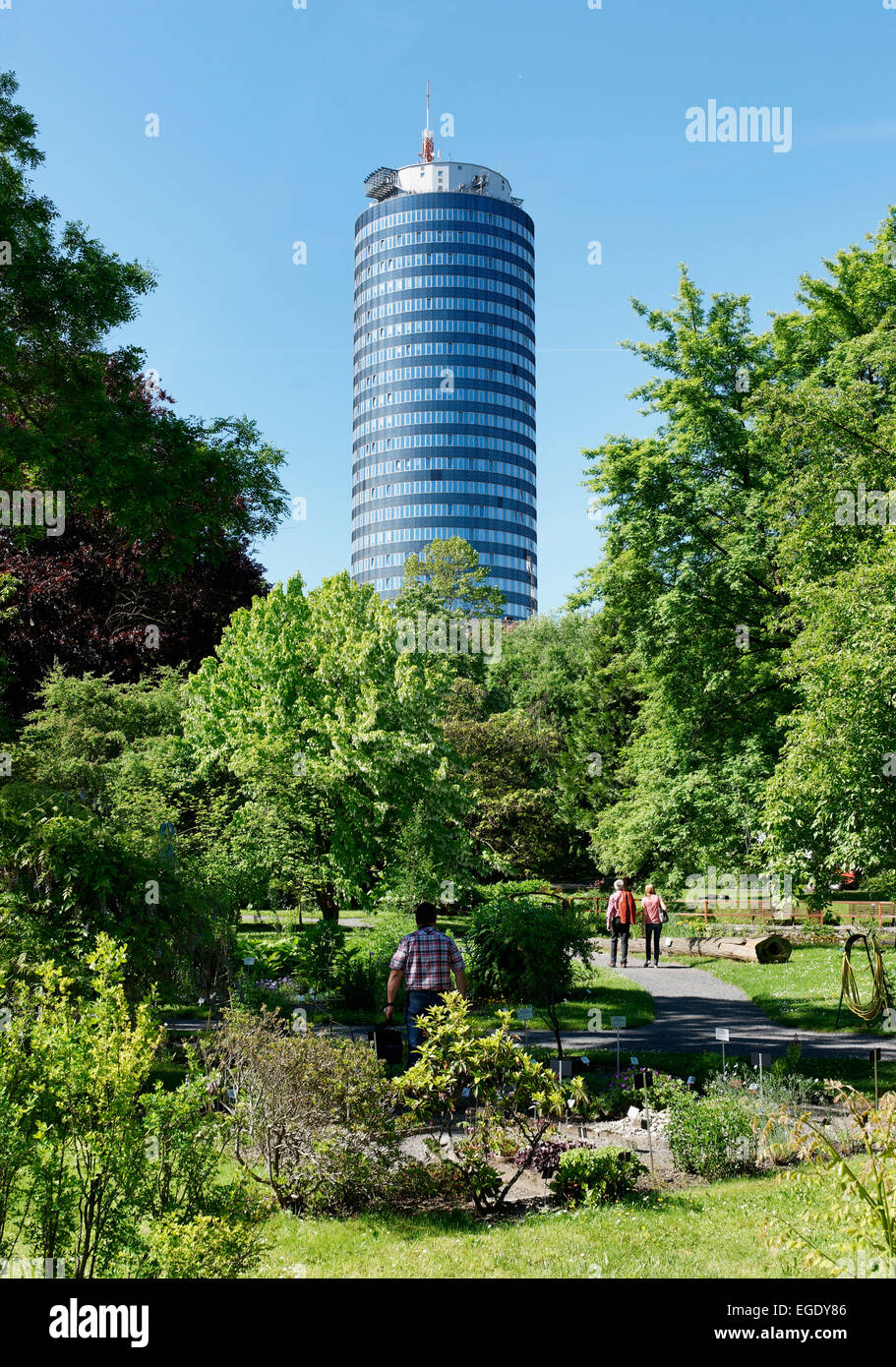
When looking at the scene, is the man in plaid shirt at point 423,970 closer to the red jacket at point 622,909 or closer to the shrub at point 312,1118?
the shrub at point 312,1118

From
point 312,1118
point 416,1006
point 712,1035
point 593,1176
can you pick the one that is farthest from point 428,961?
point 712,1035

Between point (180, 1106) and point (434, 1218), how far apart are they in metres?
2.26

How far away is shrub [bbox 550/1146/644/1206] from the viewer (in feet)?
20.1

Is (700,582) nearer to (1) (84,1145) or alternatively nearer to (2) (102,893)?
(2) (102,893)

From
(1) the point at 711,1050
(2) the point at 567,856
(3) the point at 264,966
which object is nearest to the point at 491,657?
(2) the point at 567,856

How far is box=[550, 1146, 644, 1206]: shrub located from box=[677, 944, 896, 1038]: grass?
7.45 metres

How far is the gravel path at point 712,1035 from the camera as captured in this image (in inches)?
442

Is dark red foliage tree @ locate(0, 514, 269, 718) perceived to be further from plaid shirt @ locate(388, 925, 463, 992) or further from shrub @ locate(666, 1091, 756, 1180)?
shrub @ locate(666, 1091, 756, 1180)

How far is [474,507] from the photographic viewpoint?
135m

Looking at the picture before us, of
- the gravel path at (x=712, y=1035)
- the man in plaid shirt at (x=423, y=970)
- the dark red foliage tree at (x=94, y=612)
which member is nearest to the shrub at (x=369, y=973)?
the gravel path at (x=712, y=1035)

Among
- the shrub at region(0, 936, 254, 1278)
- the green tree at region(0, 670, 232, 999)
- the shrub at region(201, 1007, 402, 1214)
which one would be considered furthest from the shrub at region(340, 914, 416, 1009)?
the shrub at region(0, 936, 254, 1278)

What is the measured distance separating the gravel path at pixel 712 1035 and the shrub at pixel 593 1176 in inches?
171

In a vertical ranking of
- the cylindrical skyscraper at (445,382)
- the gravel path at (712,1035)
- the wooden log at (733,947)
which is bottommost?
the wooden log at (733,947)
